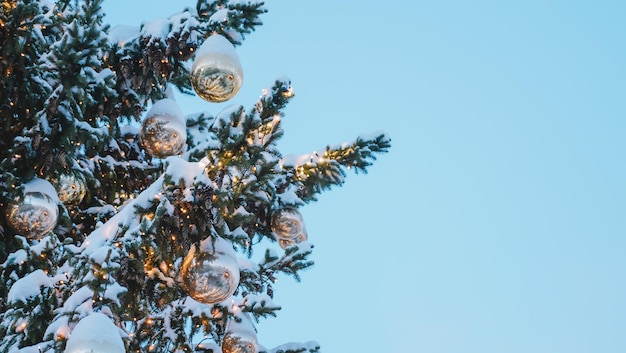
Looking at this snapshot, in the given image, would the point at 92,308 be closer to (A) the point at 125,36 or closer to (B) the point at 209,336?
(B) the point at 209,336

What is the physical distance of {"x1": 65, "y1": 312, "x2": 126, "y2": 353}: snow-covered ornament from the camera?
3357mm

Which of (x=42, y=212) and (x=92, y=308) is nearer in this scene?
(x=92, y=308)

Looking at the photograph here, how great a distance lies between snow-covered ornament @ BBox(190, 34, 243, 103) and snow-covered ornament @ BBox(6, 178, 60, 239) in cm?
127

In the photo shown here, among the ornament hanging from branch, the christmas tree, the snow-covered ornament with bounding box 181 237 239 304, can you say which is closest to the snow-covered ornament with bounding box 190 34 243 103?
the christmas tree

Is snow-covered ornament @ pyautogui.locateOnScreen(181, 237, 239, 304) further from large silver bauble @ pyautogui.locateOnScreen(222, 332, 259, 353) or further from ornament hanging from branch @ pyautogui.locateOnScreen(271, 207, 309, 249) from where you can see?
ornament hanging from branch @ pyautogui.locateOnScreen(271, 207, 309, 249)

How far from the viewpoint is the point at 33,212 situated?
473 centimetres

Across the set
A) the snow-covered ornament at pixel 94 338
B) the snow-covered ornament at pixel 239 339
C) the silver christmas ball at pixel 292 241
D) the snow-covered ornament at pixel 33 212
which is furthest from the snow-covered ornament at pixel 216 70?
A: the snow-covered ornament at pixel 94 338

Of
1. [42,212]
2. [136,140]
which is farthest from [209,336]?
[136,140]

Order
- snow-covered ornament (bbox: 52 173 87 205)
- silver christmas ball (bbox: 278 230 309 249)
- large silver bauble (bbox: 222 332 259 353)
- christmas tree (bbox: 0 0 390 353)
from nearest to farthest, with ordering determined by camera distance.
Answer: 1. christmas tree (bbox: 0 0 390 353)
2. large silver bauble (bbox: 222 332 259 353)
3. snow-covered ornament (bbox: 52 173 87 205)
4. silver christmas ball (bbox: 278 230 309 249)

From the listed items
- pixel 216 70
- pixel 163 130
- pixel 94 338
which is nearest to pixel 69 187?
pixel 163 130

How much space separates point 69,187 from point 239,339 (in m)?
1.76

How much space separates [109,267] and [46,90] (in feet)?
7.39

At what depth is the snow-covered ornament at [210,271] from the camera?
4.15 meters

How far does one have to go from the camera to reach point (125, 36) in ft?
18.9
